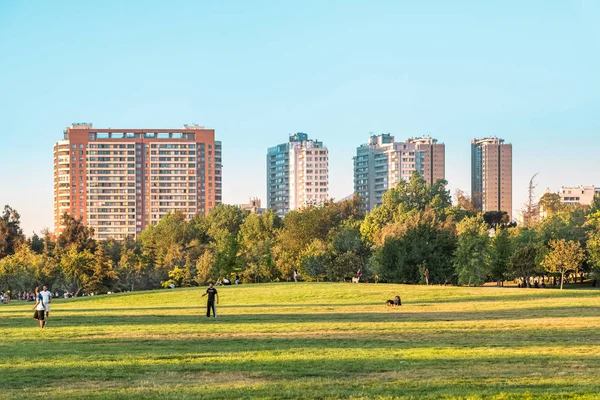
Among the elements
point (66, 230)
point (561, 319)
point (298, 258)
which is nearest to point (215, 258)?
point (298, 258)

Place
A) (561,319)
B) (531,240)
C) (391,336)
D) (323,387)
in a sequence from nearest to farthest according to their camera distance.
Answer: (323,387)
(391,336)
(561,319)
(531,240)

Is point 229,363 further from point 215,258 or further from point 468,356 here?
point 215,258

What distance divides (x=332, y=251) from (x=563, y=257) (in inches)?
1113

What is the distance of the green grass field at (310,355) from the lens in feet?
57.0

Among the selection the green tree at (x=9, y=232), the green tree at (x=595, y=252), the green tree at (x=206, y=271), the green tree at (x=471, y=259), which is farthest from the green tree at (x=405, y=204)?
the green tree at (x=9, y=232)

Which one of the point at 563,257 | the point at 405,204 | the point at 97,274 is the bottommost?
the point at 97,274

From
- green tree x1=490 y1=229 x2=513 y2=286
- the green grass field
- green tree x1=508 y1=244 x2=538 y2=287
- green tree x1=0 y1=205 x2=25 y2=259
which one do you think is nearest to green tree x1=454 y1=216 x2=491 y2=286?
green tree x1=508 y1=244 x2=538 y2=287

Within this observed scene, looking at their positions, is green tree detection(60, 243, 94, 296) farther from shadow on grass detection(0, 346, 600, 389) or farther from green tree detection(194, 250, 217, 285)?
shadow on grass detection(0, 346, 600, 389)

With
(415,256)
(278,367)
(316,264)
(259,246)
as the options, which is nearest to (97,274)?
(259,246)

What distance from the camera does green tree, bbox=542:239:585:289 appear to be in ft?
331

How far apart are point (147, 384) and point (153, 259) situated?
11811 cm

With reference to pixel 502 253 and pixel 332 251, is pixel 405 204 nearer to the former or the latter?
pixel 502 253

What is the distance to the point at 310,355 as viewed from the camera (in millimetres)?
23250

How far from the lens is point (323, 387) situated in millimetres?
17469
